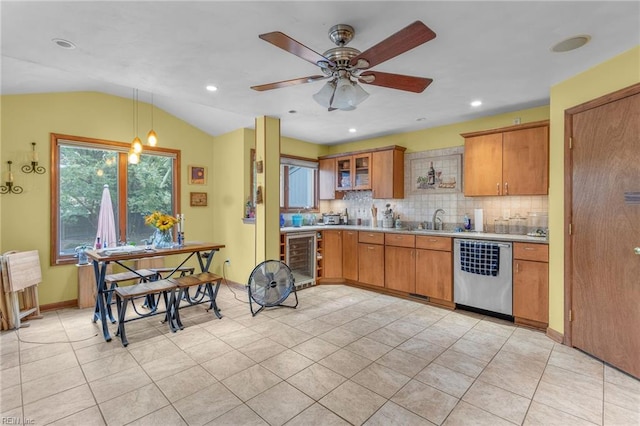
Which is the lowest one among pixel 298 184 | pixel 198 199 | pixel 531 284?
pixel 531 284

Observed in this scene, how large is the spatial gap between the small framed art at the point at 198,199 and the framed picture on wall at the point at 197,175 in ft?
0.59

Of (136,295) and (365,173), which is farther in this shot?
(365,173)

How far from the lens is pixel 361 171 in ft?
17.4

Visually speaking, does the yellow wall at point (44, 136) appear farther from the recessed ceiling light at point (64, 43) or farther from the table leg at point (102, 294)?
Result: the recessed ceiling light at point (64, 43)

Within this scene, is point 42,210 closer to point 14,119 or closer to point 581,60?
point 14,119

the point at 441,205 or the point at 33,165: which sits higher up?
the point at 33,165

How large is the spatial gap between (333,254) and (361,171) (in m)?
1.52

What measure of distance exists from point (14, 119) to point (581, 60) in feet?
18.6

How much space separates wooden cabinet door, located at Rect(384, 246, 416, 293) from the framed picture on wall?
318cm

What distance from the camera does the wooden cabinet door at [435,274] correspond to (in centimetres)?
382

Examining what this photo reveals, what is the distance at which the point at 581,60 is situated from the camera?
8.14 ft

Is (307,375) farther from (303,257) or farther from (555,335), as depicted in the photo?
(303,257)

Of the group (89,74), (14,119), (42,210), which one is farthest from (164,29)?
(42,210)

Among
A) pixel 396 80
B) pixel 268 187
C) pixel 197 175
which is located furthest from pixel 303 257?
pixel 396 80
